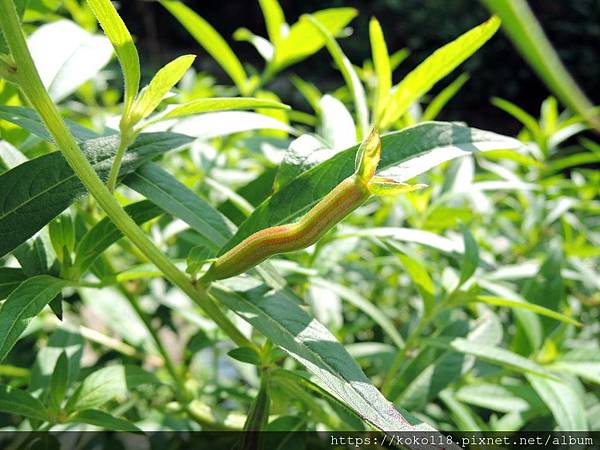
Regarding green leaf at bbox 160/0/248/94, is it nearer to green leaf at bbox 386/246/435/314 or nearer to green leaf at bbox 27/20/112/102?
green leaf at bbox 27/20/112/102

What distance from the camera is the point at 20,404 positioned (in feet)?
1.71

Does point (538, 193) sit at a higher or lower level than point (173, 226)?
lower

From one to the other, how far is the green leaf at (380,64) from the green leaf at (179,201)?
0.81 ft

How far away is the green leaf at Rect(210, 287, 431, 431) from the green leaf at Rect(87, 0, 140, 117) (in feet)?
0.51

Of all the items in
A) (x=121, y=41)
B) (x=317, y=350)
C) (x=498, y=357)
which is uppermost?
(x=121, y=41)

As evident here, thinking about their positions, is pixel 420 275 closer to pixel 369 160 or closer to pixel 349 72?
pixel 349 72

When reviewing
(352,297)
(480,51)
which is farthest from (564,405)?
(480,51)

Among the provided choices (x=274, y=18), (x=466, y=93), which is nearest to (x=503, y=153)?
(x=274, y=18)

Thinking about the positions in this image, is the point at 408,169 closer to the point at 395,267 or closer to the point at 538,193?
the point at 395,267

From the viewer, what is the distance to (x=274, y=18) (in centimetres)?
95

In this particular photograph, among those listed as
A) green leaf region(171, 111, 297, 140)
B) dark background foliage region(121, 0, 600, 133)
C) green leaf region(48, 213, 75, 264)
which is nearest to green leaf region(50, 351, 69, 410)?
green leaf region(48, 213, 75, 264)

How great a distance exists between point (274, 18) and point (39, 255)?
0.59m

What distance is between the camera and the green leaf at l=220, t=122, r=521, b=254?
46 centimetres

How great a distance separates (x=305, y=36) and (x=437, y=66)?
1.33 feet
